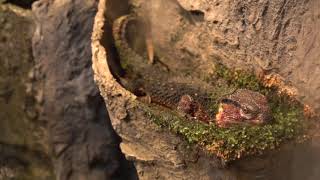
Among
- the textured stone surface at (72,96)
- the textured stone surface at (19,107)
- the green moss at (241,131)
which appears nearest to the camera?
the green moss at (241,131)

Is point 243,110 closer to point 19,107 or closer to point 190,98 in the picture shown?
point 190,98

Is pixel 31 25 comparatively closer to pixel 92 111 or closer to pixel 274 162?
pixel 92 111

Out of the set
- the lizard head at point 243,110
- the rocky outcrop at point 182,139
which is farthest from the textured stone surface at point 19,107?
the lizard head at point 243,110

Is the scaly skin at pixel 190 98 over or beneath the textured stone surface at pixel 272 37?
beneath

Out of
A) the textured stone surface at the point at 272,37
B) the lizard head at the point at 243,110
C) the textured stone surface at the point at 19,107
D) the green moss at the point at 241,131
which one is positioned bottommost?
the textured stone surface at the point at 19,107

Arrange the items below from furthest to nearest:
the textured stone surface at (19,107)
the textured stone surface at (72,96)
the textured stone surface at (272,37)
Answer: the textured stone surface at (19,107)
the textured stone surface at (72,96)
the textured stone surface at (272,37)

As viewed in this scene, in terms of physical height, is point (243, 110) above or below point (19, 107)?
above

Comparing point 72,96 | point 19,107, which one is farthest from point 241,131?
point 19,107

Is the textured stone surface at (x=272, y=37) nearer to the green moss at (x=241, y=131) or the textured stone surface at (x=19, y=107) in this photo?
the green moss at (x=241, y=131)
